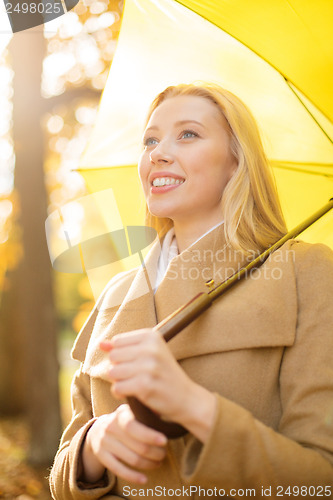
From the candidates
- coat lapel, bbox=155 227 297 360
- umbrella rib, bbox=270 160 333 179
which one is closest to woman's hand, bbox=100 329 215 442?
coat lapel, bbox=155 227 297 360

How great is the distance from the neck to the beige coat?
119 millimetres

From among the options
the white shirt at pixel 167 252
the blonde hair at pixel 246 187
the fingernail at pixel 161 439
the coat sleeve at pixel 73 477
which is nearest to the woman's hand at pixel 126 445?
the fingernail at pixel 161 439

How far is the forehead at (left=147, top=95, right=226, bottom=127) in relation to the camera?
2186mm

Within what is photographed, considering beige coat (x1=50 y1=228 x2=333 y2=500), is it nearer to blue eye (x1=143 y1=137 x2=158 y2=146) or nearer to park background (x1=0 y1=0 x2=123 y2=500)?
blue eye (x1=143 y1=137 x2=158 y2=146)

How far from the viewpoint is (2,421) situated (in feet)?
23.4

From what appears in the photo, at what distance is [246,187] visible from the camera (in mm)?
2158

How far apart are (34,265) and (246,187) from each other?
11.8ft

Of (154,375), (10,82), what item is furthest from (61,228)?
(10,82)

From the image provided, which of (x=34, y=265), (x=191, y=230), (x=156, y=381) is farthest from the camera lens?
(x=34, y=265)

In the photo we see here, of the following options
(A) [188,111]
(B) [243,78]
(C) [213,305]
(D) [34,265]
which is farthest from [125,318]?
(D) [34,265]

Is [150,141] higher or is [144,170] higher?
[150,141]

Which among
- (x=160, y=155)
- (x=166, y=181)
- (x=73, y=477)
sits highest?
(x=160, y=155)

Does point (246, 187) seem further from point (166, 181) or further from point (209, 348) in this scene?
point (209, 348)

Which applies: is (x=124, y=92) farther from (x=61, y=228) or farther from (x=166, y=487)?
(x=166, y=487)
